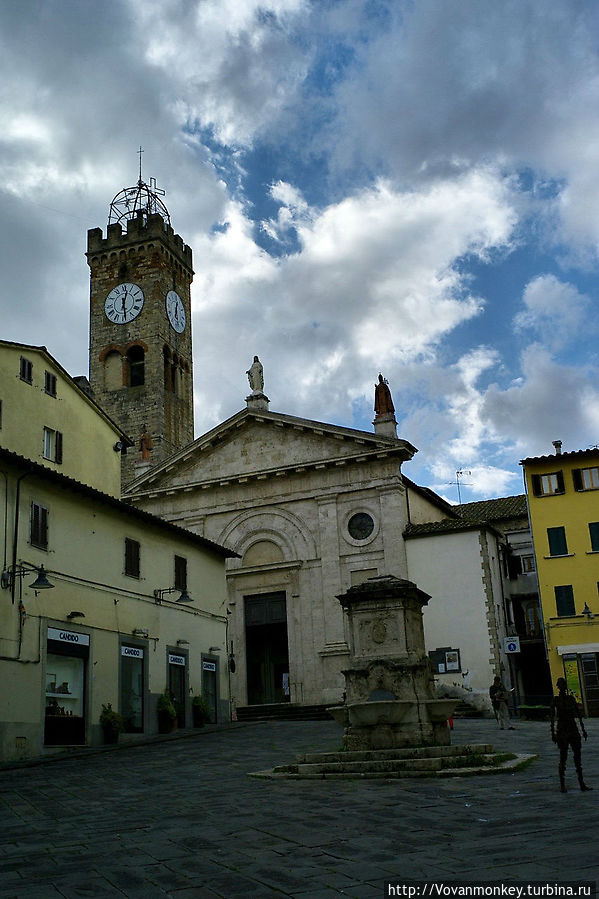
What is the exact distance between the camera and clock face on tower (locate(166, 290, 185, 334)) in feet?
216

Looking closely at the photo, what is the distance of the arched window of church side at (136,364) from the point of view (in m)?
63.1

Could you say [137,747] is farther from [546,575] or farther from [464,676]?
[546,575]

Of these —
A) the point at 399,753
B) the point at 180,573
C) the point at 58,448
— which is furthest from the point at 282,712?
the point at 399,753

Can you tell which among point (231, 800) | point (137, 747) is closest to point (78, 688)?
point (137, 747)

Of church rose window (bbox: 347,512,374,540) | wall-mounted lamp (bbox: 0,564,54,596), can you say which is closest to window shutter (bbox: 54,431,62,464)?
wall-mounted lamp (bbox: 0,564,54,596)

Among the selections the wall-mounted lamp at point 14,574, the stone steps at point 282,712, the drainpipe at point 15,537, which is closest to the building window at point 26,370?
the drainpipe at point 15,537

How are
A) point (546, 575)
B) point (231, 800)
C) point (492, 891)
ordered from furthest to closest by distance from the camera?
point (546, 575) < point (231, 800) < point (492, 891)

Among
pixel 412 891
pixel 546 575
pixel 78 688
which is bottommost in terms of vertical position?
pixel 412 891

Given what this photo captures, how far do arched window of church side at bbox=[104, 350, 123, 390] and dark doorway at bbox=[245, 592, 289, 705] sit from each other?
2549 centimetres

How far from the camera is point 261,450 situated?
143 feet

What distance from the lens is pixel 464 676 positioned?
119 ft

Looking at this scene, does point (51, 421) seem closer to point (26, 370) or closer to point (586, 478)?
point (26, 370)

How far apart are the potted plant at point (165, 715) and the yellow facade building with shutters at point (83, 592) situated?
0.13 meters

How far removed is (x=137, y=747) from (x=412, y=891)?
18447 millimetres
